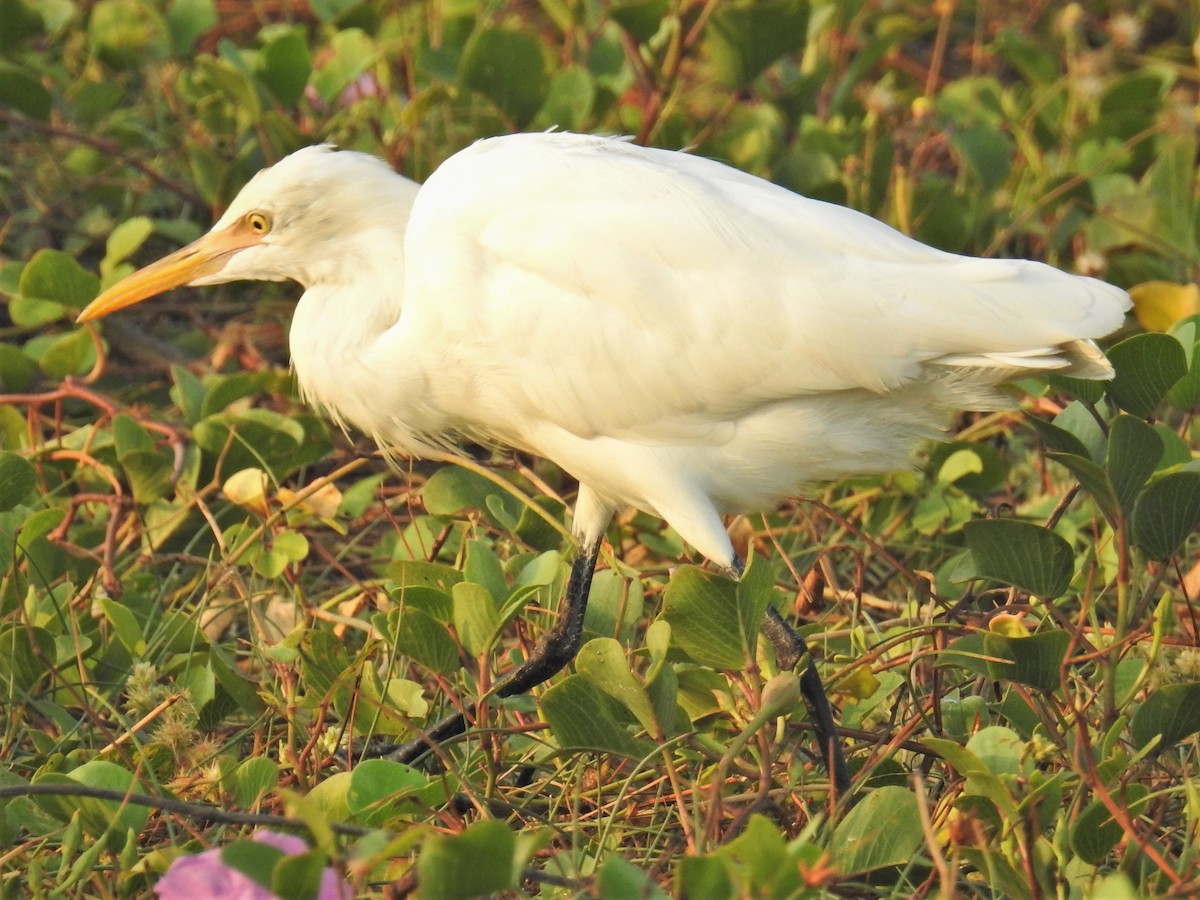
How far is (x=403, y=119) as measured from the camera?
358 centimetres

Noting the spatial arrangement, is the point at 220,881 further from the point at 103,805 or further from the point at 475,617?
the point at 475,617

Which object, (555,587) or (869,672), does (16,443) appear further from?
(869,672)

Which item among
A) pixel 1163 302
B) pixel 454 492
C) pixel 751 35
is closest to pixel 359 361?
pixel 454 492

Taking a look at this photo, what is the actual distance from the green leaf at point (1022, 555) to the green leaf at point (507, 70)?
6.31 ft

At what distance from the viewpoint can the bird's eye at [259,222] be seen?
283cm

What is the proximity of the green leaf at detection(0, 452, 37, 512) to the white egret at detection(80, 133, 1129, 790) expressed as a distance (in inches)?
22.5

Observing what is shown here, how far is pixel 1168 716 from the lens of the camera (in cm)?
202

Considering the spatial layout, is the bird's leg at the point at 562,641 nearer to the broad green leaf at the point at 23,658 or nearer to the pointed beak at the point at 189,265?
the broad green leaf at the point at 23,658

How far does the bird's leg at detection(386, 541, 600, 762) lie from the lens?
2.72 m

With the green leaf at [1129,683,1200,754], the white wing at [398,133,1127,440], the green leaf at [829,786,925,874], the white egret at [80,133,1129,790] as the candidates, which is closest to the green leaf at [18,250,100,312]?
the white egret at [80,133,1129,790]

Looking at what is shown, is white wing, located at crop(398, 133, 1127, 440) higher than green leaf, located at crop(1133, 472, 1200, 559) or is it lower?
Result: higher

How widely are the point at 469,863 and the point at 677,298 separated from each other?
44.4 inches

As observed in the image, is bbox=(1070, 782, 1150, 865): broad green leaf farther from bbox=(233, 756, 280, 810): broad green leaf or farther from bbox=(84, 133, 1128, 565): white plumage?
bbox=(233, 756, 280, 810): broad green leaf

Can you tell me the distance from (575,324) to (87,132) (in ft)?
7.13
